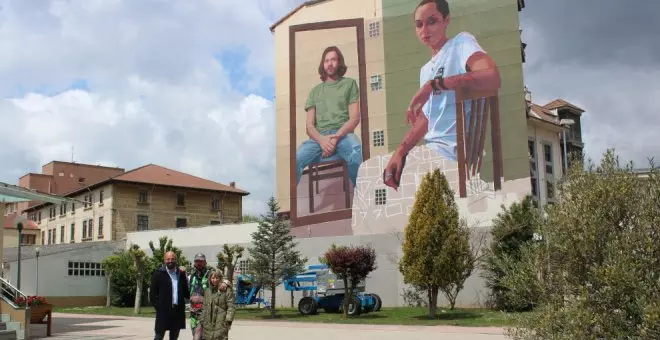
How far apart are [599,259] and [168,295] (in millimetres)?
6075

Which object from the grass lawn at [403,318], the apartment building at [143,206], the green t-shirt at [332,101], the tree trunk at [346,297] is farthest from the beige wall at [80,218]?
the tree trunk at [346,297]

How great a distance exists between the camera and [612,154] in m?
6.72

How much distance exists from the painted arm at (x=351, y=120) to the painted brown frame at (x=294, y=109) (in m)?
0.29

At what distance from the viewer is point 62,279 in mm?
40188

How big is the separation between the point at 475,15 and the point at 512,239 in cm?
1442

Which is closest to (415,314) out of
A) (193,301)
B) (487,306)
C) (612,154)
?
(487,306)

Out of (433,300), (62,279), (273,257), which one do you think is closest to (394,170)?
(273,257)

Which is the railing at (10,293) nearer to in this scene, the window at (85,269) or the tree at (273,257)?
the tree at (273,257)

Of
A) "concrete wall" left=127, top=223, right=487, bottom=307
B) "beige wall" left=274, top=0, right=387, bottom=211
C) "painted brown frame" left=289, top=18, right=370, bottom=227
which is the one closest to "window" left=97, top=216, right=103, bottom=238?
"concrete wall" left=127, top=223, right=487, bottom=307

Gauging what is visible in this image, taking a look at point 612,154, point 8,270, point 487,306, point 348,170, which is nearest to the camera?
point 612,154

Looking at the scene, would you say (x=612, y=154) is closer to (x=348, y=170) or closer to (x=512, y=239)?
(x=512, y=239)

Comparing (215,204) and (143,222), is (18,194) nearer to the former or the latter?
(143,222)

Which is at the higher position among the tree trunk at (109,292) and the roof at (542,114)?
the roof at (542,114)

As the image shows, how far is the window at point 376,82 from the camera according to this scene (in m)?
38.5
